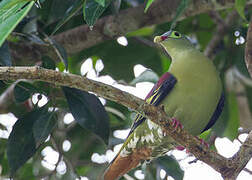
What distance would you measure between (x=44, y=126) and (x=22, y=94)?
0.80ft

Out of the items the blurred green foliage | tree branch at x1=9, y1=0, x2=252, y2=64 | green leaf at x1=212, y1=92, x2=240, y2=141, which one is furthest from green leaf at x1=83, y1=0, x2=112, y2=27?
green leaf at x1=212, y1=92, x2=240, y2=141

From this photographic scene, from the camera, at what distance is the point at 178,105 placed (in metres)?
2.50

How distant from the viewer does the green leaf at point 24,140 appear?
2369mm

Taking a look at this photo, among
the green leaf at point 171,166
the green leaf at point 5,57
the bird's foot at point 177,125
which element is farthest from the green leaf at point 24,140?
the green leaf at point 171,166

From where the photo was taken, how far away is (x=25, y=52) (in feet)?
10.9

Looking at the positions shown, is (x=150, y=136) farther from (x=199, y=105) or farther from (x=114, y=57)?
(x=114, y=57)

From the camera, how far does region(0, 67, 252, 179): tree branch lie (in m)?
1.72

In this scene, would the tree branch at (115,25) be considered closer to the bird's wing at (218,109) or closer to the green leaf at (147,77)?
the green leaf at (147,77)

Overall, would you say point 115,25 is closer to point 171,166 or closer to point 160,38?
point 160,38

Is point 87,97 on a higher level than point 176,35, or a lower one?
lower

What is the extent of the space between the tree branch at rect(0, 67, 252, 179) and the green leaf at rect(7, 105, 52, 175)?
691 mm

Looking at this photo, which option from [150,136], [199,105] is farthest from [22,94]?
[199,105]

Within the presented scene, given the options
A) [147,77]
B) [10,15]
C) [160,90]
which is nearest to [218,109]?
[160,90]

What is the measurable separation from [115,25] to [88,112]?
1014 millimetres
